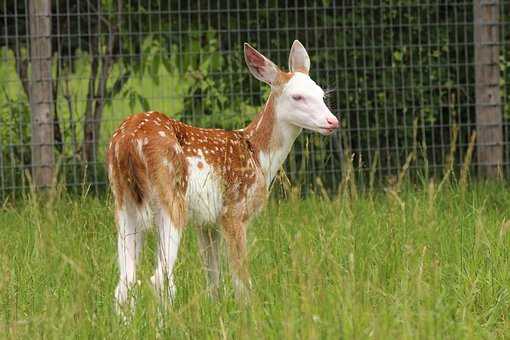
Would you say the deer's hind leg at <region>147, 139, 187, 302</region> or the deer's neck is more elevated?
the deer's neck

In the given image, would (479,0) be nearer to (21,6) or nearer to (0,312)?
(21,6)

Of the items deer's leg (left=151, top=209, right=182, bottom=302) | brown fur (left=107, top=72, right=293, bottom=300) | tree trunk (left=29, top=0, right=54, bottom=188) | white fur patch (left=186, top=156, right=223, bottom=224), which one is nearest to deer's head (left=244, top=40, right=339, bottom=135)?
brown fur (left=107, top=72, right=293, bottom=300)

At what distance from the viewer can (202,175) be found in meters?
5.03

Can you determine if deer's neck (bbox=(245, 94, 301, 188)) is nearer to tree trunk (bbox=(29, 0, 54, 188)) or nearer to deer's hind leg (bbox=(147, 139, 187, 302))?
deer's hind leg (bbox=(147, 139, 187, 302))

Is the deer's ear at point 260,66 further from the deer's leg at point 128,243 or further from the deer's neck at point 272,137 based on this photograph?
the deer's leg at point 128,243

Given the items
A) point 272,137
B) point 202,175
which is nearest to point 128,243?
point 202,175

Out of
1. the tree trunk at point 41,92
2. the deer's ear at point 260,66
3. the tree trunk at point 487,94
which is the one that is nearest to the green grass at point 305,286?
the deer's ear at point 260,66

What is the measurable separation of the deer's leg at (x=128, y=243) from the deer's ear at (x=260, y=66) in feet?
3.85

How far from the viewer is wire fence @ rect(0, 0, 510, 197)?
327 inches

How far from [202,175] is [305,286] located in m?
1.48

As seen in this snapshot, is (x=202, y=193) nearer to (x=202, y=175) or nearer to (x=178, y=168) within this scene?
(x=202, y=175)

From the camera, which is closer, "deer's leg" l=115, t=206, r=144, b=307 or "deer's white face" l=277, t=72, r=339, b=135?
"deer's leg" l=115, t=206, r=144, b=307

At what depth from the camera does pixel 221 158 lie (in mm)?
5164

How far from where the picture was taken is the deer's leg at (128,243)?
15.2 feet
